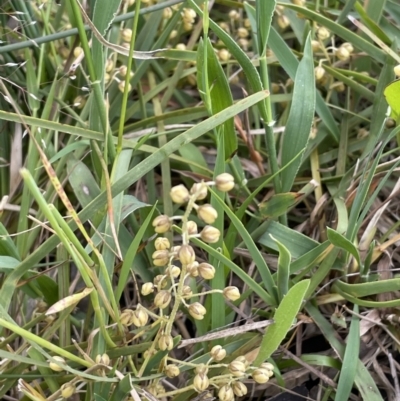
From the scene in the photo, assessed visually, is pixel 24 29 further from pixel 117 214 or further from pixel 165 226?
pixel 165 226

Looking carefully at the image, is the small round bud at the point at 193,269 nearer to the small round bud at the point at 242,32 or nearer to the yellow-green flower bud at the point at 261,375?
the yellow-green flower bud at the point at 261,375

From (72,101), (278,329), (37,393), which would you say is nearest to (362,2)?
(72,101)

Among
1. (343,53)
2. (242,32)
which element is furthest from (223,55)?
(343,53)

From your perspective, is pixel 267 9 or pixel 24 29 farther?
pixel 24 29

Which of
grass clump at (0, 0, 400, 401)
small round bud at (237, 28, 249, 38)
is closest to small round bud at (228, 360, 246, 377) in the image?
grass clump at (0, 0, 400, 401)

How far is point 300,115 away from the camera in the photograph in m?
0.69

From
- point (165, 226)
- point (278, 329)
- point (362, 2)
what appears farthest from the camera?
point (362, 2)

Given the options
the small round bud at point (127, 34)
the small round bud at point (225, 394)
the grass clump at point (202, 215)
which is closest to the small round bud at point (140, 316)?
the grass clump at point (202, 215)

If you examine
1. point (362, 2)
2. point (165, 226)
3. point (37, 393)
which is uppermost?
point (362, 2)

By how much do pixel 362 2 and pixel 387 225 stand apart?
0.39 m

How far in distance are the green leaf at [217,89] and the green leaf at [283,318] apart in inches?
8.5

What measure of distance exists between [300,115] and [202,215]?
307 mm

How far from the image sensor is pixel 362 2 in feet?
2.97

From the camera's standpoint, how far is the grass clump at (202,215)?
566 millimetres
